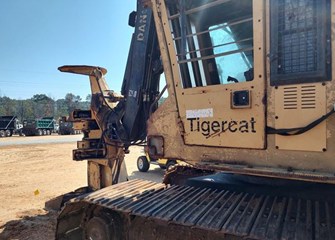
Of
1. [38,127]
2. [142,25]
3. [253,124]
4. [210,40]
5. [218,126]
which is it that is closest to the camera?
[253,124]

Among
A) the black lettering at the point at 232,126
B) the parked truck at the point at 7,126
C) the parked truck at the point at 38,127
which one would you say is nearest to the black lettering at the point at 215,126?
the black lettering at the point at 232,126

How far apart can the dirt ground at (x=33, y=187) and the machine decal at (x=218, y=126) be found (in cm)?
339

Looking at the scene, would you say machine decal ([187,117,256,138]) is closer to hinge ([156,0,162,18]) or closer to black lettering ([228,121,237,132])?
black lettering ([228,121,237,132])

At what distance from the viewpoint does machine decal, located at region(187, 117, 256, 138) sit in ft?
9.12

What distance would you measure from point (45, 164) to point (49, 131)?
32.2 m

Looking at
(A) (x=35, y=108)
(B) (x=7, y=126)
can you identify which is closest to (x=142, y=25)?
(B) (x=7, y=126)

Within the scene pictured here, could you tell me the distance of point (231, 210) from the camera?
9.43 ft

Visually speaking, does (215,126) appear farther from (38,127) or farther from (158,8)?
(38,127)

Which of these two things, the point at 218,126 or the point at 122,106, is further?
the point at 122,106

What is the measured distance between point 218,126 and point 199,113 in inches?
9.4

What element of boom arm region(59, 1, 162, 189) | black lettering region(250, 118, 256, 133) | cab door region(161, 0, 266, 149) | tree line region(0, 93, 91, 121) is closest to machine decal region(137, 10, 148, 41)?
boom arm region(59, 1, 162, 189)

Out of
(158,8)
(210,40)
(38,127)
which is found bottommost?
(38,127)

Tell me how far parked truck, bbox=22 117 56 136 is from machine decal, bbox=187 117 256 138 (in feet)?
131

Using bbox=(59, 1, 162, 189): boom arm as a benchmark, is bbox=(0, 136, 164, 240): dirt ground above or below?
below
